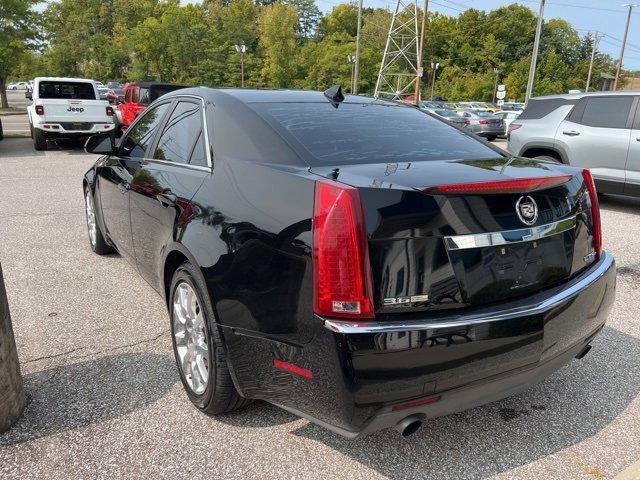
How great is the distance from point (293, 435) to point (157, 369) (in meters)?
1.05

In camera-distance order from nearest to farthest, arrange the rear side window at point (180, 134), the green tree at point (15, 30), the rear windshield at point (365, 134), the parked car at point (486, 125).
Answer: the rear windshield at point (365, 134) → the rear side window at point (180, 134) → the green tree at point (15, 30) → the parked car at point (486, 125)

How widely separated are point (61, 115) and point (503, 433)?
1400 cm

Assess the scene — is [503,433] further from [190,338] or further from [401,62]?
[401,62]

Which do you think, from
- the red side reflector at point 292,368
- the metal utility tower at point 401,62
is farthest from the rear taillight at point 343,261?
the metal utility tower at point 401,62

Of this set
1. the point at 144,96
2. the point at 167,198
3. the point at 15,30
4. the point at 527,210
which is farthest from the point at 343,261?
the point at 15,30

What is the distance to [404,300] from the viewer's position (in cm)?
198

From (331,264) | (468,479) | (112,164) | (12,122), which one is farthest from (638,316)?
(12,122)

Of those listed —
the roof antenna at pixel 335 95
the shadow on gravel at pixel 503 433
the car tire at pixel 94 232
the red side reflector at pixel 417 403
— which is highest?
the roof antenna at pixel 335 95

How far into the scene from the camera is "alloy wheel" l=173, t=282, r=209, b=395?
2.71 m

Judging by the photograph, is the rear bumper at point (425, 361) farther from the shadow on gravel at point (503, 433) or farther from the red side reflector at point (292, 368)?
the shadow on gravel at point (503, 433)

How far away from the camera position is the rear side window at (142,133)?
3.77m

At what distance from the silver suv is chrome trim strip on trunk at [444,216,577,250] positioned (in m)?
6.53

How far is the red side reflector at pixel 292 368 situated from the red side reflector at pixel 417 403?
34cm

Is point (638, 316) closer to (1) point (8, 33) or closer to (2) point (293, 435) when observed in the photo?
(2) point (293, 435)
